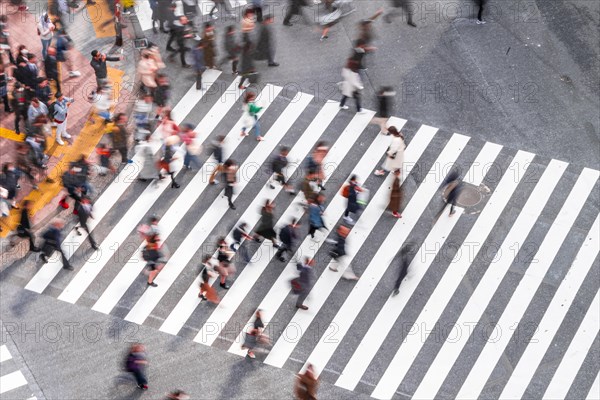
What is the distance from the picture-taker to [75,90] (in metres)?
28.5

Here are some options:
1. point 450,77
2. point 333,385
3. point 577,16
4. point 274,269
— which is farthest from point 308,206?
point 577,16

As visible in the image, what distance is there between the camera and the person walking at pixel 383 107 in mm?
26484

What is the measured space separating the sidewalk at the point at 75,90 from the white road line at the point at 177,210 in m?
2.32

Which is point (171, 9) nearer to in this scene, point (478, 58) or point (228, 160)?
point (228, 160)

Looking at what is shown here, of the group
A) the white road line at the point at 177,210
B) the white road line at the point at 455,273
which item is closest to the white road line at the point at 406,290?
the white road line at the point at 455,273

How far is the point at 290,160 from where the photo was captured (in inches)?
1053

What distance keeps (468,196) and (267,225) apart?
5.88 m

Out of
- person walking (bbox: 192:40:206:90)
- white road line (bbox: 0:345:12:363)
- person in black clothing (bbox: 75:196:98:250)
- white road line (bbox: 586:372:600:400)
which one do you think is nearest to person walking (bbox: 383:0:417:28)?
person walking (bbox: 192:40:206:90)

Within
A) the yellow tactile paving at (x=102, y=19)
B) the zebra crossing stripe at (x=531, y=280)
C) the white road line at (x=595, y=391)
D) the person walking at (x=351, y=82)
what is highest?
the yellow tactile paving at (x=102, y=19)

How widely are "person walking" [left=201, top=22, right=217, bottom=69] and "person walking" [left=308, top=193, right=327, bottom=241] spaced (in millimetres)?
6345

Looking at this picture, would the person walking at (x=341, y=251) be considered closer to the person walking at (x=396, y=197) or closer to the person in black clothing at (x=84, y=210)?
the person walking at (x=396, y=197)

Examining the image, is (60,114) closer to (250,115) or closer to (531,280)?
(250,115)

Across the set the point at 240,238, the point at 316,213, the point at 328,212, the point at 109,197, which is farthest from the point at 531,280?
the point at 109,197

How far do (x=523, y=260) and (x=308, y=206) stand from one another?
5905mm
